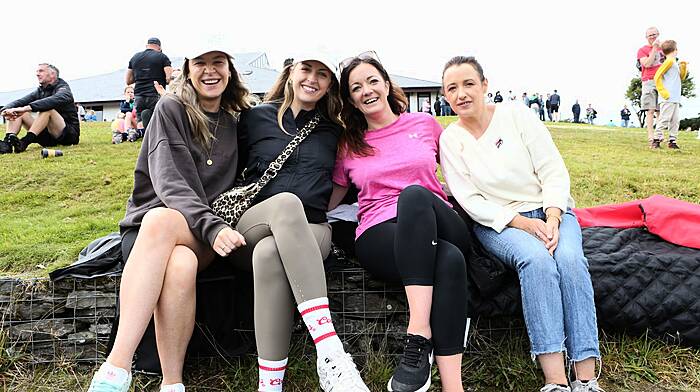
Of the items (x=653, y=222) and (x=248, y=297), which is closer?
(x=248, y=297)

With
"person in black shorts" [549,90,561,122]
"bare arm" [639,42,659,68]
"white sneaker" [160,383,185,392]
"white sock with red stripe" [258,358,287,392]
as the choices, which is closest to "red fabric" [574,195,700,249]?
"white sock with red stripe" [258,358,287,392]

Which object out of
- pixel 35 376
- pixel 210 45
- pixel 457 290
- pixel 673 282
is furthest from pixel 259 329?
pixel 673 282

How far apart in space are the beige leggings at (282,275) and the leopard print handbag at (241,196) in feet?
0.94

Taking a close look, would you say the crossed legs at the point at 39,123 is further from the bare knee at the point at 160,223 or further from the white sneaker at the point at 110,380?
the white sneaker at the point at 110,380

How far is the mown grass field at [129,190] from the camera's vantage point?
2.78 meters

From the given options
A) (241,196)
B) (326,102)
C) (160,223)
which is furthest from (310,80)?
(160,223)

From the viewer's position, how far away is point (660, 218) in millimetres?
3146

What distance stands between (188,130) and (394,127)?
3.81 ft

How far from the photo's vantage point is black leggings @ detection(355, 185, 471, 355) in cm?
244

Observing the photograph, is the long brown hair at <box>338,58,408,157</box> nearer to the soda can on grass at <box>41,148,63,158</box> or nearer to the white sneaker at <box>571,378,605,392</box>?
the white sneaker at <box>571,378,605,392</box>

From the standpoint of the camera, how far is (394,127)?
3.22 metres

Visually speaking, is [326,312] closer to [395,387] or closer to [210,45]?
[395,387]

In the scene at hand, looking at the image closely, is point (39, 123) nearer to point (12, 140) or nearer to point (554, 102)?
point (12, 140)

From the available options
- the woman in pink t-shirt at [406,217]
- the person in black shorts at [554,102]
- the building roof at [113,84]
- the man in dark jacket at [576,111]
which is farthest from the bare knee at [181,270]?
the man in dark jacket at [576,111]
